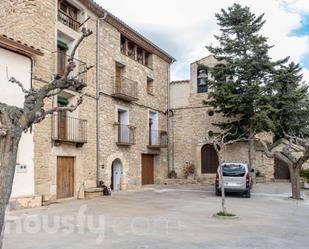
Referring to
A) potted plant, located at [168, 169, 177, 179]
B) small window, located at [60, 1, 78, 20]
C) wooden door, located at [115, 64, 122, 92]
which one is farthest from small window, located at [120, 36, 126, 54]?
potted plant, located at [168, 169, 177, 179]

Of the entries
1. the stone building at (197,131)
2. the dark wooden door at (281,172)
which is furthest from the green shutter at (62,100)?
the dark wooden door at (281,172)

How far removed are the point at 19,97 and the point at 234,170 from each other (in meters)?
9.42

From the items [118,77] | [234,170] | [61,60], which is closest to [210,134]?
[234,170]

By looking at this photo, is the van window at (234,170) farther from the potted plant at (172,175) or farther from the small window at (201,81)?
the small window at (201,81)

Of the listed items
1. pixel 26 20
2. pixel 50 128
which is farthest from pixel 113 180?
pixel 26 20

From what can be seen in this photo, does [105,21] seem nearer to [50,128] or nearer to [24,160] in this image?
[50,128]

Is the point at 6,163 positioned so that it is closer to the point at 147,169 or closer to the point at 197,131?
the point at 147,169

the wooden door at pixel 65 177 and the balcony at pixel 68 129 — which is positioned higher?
the balcony at pixel 68 129

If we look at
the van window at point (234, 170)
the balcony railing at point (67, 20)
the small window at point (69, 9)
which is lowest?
the van window at point (234, 170)

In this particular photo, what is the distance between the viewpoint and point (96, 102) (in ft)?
56.5

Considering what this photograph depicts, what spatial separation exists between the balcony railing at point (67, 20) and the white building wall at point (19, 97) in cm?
341

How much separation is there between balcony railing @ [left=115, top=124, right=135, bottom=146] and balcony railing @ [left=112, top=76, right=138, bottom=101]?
5.04ft

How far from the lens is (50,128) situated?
13922mm

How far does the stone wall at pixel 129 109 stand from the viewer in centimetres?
1794
